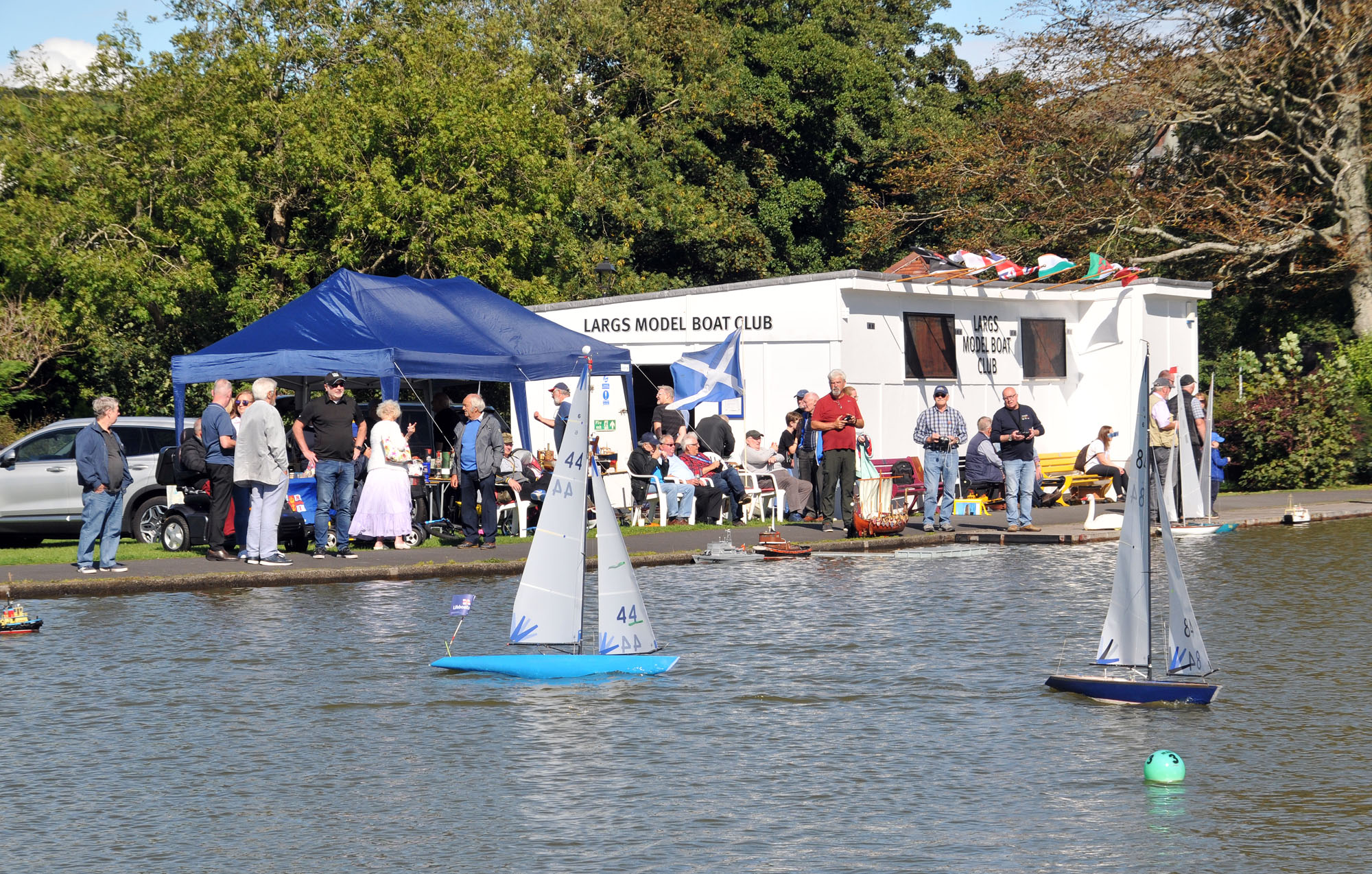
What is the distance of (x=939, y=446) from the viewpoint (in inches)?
851

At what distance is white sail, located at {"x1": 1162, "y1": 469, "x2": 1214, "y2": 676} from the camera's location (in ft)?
33.1

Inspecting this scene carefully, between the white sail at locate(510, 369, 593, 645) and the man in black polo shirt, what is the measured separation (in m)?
7.73

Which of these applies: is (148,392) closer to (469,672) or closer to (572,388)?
(572,388)

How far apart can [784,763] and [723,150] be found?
41.9m

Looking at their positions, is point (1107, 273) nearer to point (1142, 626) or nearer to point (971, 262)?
point (971, 262)

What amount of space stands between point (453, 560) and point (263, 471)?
2.34 m

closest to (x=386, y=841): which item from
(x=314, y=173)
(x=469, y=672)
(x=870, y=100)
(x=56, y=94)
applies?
(x=469, y=672)

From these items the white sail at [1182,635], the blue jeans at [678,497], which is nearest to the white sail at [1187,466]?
the blue jeans at [678,497]

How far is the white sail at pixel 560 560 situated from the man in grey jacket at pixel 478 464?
8231 mm

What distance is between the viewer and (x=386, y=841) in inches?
284

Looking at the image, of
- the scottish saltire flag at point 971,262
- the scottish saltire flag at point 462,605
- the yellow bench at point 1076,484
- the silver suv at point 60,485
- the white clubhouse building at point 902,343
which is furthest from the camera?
the yellow bench at point 1076,484

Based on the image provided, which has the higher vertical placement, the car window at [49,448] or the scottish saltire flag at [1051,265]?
the scottish saltire flag at [1051,265]

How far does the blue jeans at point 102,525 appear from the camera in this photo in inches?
674

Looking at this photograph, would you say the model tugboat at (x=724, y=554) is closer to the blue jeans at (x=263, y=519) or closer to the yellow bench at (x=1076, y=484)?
the blue jeans at (x=263, y=519)
